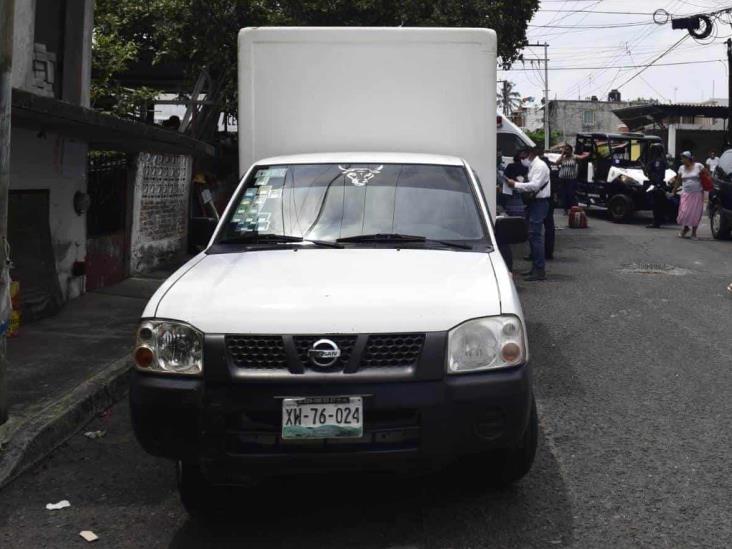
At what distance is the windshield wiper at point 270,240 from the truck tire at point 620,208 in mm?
18521

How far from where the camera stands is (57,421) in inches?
219

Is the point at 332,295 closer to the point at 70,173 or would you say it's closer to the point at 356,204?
the point at 356,204

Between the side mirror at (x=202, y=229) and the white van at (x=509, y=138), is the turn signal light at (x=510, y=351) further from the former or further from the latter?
the white van at (x=509, y=138)

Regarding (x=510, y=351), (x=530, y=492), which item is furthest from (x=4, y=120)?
(x=530, y=492)

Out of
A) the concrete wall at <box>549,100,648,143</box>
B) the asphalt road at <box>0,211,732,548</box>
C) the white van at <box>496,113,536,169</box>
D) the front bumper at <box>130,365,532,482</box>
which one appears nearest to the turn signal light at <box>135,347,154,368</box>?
the front bumper at <box>130,365,532,482</box>

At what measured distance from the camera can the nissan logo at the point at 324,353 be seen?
3697 millimetres

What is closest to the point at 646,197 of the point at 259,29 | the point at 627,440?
the point at 259,29

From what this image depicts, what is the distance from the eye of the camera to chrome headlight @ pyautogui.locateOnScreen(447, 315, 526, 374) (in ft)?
12.4

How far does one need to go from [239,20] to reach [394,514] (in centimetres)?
1560

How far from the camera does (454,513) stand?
4176mm

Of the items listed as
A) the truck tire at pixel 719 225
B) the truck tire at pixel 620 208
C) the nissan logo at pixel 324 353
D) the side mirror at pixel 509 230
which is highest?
the truck tire at pixel 620 208

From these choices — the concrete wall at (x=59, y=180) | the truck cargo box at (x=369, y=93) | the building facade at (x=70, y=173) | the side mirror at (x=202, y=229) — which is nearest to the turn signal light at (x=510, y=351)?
the side mirror at (x=202, y=229)

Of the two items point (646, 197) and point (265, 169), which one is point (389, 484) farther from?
point (646, 197)

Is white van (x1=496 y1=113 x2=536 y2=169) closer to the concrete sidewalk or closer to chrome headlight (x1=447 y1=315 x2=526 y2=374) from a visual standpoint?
the concrete sidewalk
